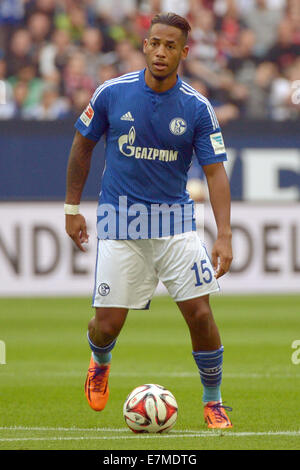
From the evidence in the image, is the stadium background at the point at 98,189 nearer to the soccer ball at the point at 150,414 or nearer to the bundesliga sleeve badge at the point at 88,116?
the soccer ball at the point at 150,414

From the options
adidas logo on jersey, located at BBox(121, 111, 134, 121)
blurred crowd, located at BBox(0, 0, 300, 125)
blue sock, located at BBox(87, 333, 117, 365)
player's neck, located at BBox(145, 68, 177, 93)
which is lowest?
blue sock, located at BBox(87, 333, 117, 365)

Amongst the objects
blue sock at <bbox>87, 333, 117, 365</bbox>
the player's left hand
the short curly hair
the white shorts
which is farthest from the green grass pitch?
the short curly hair

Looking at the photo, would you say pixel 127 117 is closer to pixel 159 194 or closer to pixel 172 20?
pixel 159 194

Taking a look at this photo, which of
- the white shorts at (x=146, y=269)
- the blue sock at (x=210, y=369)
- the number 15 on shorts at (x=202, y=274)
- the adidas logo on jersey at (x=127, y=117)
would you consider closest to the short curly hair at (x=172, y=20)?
the adidas logo on jersey at (x=127, y=117)

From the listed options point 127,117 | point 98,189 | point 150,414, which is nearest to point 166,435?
point 150,414

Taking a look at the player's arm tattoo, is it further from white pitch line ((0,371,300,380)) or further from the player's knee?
white pitch line ((0,371,300,380))

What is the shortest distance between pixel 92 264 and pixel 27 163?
216 centimetres

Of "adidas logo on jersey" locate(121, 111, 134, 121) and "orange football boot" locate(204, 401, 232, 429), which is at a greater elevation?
"adidas logo on jersey" locate(121, 111, 134, 121)

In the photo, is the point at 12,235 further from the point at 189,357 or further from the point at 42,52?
the point at 189,357

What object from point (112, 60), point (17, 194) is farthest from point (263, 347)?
point (112, 60)

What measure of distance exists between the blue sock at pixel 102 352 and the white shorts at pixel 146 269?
1.12ft

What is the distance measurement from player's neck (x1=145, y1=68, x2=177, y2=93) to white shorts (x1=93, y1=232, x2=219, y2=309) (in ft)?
2.97

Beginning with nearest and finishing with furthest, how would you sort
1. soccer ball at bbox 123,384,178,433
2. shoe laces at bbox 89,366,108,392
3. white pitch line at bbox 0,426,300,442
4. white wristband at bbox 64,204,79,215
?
white pitch line at bbox 0,426,300,442, soccer ball at bbox 123,384,178,433, white wristband at bbox 64,204,79,215, shoe laces at bbox 89,366,108,392

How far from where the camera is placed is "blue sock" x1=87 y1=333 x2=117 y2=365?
6.95 m
